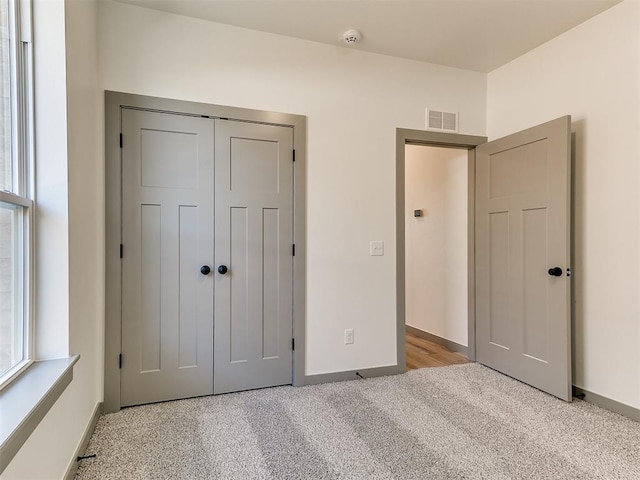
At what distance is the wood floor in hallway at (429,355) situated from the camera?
329 centimetres

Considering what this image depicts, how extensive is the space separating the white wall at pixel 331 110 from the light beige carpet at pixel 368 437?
528 mm

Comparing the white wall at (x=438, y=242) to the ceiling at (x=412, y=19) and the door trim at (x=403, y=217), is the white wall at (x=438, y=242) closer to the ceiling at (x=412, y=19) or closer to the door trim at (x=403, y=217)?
the door trim at (x=403, y=217)

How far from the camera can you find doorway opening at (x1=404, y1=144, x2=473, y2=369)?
11.6 ft

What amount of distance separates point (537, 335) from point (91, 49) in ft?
11.7

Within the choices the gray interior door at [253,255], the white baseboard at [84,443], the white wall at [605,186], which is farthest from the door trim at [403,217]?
the white baseboard at [84,443]

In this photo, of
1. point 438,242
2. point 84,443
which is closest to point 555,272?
point 438,242

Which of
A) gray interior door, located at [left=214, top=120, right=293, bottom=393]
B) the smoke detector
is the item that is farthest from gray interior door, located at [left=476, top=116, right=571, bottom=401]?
gray interior door, located at [left=214, top=120, right=293, bottom=393]

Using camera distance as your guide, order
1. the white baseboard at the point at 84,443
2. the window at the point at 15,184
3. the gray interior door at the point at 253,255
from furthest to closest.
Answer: the gray interior door at the point at 253,255 < the white baseboard at the point at 84,443 < the window at the point at 15,184

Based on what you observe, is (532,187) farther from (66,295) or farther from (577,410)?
(66,295)

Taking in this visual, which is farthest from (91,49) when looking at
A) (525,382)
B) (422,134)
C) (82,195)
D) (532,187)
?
(525,382)

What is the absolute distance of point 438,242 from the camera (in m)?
3.92

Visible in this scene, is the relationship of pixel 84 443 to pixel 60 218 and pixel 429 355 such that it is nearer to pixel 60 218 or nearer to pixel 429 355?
pixel 60 218

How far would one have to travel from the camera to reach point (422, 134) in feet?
10.2

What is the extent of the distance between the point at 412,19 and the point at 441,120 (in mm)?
928
